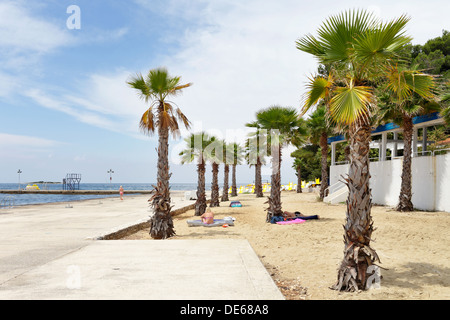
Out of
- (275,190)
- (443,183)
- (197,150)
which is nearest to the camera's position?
(275,190)

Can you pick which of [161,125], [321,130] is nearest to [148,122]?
[161,125]

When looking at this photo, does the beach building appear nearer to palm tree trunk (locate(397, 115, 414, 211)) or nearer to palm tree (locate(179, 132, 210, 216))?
palm tree trunk (locate(397, 115, 414, 211))

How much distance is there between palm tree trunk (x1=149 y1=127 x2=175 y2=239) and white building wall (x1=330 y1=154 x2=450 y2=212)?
9.42 m

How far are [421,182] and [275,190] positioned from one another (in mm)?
9281

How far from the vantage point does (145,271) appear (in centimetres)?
593

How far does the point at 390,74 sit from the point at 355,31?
100 cm

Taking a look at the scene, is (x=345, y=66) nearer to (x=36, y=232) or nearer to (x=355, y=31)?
(x=355, y=31)

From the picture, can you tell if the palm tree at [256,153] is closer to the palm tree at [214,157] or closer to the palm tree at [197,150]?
the palm tree at [214,157]

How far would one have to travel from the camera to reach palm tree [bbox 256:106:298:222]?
15.9 m

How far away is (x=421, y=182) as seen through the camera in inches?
771

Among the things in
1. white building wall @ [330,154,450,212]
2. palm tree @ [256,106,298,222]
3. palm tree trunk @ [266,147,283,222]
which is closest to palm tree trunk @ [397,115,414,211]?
white building wall @ [330,154,450,212]

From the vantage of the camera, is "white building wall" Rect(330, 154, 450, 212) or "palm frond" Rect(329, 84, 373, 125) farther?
"white building wall" Rect(330, 154, 450, 212)

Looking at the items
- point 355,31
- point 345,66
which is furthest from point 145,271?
point 355,31

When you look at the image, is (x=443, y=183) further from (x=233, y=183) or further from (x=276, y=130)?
(x=233, y=183)
